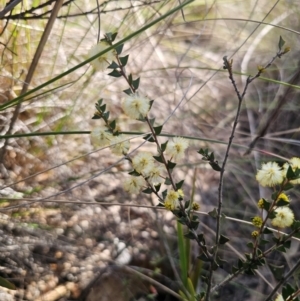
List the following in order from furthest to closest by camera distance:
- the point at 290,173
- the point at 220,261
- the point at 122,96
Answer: the point at 122,96 → the point at 220,261 → the point at 290,173

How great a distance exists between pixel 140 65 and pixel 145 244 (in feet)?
2.18

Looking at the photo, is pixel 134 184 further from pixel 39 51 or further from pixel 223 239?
pixel 39 51

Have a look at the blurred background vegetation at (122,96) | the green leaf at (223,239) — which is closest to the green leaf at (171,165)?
the green leaf at (223,239)

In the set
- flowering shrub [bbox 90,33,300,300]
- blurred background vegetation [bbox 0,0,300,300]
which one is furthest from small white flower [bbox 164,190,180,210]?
blurred background vegetation [bbox 0,0,300,300]

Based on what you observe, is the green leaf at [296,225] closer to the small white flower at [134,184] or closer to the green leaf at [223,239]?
the green leaf at [223,239]

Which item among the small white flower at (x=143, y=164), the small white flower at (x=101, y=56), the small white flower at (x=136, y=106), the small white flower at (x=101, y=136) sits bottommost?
the small white flower at (x=143, y=164)

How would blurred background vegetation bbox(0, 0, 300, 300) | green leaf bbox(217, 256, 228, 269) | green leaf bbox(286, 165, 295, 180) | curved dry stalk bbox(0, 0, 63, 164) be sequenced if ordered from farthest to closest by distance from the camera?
blurred background vegetation bbox(0, 0, 300, 300), curved dry stalk bbox(0, 0, 63, 164), green leaf bbox(217, 256, 228, 269), green leaf bbox(286, 165, 295, 180)

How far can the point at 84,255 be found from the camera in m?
1.23

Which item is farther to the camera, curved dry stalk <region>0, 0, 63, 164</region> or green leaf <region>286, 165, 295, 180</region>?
curved dry stalk <region>0, 0, 63, 164</region>

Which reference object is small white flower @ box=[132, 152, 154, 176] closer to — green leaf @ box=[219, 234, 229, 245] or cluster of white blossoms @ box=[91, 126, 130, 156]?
cluster of white blossoms @ box=[91, 126, 130, 156]

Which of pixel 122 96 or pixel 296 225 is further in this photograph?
pixel 122 96

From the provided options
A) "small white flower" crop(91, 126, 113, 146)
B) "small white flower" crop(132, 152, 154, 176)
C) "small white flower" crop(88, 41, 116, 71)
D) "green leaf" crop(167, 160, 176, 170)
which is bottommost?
"green leaf" crop(167, 160, 176, 170)

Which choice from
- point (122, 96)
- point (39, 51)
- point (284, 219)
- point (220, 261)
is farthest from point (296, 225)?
point (122, 96)

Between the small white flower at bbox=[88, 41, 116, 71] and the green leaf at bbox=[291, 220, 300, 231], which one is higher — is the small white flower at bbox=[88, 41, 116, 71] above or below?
above
